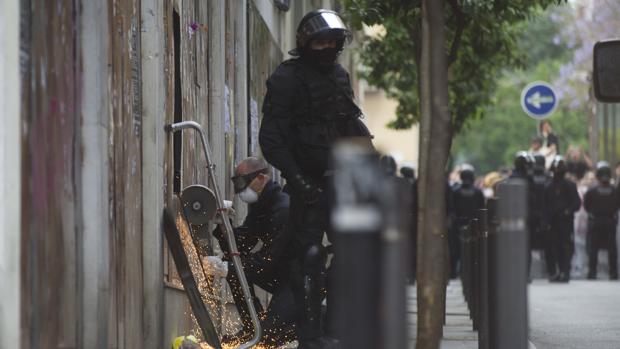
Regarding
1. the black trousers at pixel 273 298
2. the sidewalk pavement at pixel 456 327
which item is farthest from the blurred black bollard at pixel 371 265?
the black trousers at pixel 273 298

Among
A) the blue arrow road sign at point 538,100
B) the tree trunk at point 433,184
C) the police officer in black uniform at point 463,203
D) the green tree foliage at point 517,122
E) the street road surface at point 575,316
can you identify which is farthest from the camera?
the green tree foliage at point 517,122

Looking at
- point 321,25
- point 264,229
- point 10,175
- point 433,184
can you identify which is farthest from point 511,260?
point 264,229

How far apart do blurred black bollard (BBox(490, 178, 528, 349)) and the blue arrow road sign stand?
20.4m

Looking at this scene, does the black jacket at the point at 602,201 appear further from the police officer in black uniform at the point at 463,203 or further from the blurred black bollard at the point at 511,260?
the blurred black bollard at the point at 511,260

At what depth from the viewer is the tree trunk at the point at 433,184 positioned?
7.36 metres

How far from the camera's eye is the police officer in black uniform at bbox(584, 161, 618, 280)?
23562mm

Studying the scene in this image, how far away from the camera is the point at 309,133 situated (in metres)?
9.00

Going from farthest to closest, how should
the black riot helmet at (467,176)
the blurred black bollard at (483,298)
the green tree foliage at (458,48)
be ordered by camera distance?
the black riot helmet at (467,176) → the green tree foliage at (458,48) → the blurred black bollard at (483,298)

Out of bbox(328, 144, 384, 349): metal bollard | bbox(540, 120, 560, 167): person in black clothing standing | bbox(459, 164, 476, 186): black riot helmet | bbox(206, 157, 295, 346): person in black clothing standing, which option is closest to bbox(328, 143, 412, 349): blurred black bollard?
bbox(328, 144, 384, 349): metal bollard

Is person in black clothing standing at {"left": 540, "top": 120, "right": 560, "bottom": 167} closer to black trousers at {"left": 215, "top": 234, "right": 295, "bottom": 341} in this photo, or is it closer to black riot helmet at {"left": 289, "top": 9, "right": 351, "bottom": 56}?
black trousers at {"left": 215, "top": 234, "right": 295, "bottom": 341}

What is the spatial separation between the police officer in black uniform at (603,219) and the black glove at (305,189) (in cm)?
1528

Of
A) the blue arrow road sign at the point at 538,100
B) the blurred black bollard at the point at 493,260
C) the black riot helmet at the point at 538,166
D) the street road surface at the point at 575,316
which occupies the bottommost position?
the street road surface at the point at 575,316

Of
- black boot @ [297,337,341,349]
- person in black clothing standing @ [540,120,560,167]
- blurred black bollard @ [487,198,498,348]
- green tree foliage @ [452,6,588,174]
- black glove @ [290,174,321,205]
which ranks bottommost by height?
black boot @ [297,337,341,349]

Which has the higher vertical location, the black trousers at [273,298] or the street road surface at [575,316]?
the black trousers at [273,298]
